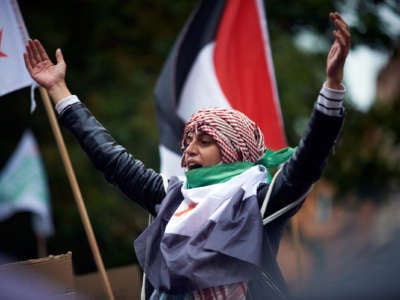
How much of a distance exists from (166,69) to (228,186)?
3.27m

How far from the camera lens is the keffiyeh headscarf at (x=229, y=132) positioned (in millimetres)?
2848

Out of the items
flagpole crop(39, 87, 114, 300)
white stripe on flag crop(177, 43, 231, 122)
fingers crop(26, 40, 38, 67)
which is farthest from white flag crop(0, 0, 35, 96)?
white stripe on flag crop(177, 43, 231, 122)

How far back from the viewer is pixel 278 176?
8.73 feet

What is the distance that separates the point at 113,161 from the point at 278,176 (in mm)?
611

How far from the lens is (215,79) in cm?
593

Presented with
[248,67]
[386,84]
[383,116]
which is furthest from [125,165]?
[386,84]

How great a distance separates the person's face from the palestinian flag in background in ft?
8.02

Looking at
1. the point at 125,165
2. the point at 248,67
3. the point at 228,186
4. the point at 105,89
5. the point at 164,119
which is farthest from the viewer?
the point at 105,89

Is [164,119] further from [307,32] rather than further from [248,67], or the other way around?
[307,32]

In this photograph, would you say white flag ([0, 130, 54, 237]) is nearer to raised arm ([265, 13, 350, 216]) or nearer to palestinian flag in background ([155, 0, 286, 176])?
palestinian flag in background ([155, 0, 286, 176])

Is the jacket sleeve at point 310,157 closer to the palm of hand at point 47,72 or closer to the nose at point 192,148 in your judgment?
the nose at point 192,148

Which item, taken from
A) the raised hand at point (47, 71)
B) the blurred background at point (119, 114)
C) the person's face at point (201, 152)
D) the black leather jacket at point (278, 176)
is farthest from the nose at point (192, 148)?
the blurred background at point (119, 114)

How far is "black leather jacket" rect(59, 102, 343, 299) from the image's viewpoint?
8.14 feet

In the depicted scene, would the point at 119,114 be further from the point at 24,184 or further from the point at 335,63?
the point at 335,63
